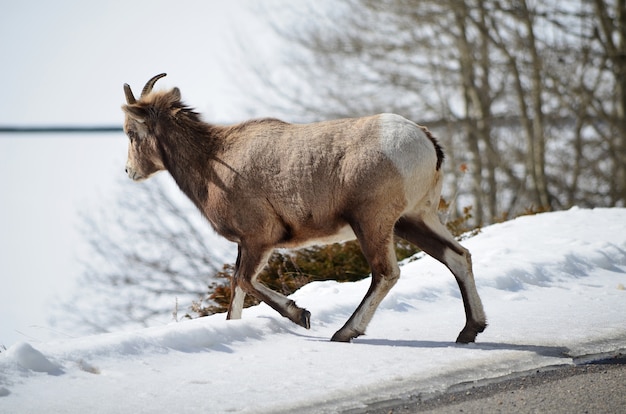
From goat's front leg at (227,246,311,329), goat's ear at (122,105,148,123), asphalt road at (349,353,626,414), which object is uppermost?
goat's ear at (122,105,148,123)

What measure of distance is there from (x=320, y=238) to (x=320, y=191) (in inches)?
15.5

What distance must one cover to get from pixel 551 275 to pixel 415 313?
5.98 feet

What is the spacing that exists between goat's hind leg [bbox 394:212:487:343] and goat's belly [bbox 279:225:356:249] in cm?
44

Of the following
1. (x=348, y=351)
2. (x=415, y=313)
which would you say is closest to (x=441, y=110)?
(x=415, y=313)

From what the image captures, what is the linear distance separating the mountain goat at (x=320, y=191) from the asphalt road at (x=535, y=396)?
102cm

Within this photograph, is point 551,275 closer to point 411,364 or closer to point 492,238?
point 492,238

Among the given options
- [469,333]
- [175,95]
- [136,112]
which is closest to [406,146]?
[469,333]

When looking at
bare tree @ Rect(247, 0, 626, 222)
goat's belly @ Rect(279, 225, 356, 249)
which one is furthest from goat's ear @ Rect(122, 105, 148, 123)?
bare tree @ Rect(247, 0, 626, 222)

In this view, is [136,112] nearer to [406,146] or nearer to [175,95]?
[175,95]

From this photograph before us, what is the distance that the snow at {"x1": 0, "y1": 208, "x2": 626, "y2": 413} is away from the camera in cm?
465

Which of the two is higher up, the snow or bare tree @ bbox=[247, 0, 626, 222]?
bare tree @ bbox=[247, 0, 626, 222]

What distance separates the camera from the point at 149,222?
1445 centimetres

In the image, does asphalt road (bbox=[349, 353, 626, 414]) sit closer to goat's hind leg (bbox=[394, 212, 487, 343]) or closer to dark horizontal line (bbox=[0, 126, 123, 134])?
goat's hind leg (bbox=[394, 212, 487, 343])

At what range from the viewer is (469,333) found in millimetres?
5965
